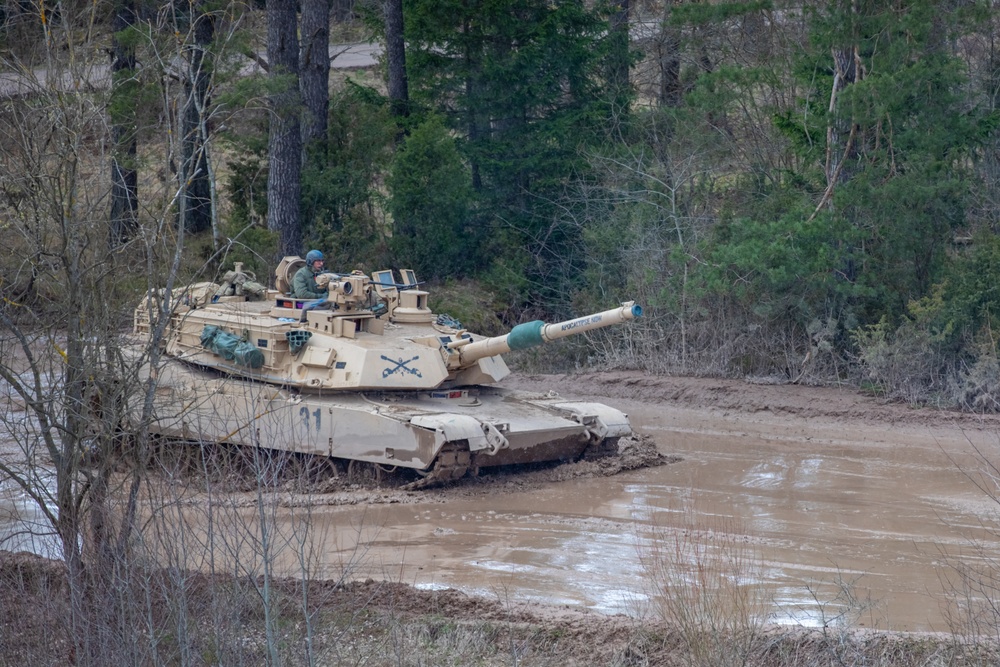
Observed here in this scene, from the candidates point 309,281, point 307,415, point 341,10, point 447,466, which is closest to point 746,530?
point 447,466

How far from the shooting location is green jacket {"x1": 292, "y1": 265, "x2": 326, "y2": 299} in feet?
46.2

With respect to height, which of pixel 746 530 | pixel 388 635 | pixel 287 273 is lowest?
pixel 746 530

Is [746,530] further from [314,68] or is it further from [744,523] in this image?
[314,68]

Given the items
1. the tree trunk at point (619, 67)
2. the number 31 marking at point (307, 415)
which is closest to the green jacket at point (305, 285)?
the number 31 marking at point (307, 415)

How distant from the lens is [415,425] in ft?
40.5

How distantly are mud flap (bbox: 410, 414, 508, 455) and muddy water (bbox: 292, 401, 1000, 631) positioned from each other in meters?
0.63

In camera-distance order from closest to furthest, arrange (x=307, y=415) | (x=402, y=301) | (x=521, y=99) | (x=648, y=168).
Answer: (x=307, y=415) → (x=402, y=301) → (x=648, y=168) → (x=521, y=99)

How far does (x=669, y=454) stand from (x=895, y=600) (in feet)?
19.2

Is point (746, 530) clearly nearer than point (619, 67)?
Yes

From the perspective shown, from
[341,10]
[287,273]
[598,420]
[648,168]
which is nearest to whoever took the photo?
[598,420]

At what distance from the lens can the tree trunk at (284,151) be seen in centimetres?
2064

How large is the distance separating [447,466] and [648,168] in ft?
34.7

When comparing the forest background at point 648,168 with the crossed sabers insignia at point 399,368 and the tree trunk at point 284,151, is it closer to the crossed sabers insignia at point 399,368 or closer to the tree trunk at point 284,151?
the tree trunk at point 284,151

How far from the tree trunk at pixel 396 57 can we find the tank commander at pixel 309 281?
10.1 metres
